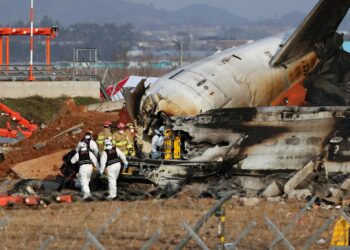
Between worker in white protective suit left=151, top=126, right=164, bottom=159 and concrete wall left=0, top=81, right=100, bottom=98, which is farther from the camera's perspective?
concrete wall left=0, top=81, right=100, bottom=98

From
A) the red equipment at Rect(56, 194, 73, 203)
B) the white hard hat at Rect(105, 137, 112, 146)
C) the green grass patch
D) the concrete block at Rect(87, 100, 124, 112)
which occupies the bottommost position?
the green grass patch

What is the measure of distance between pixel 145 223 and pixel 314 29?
467 inches

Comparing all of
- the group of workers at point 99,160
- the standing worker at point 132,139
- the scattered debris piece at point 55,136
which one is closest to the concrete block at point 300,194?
the group of workers at point 99,160

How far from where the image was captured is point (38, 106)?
54.7 m

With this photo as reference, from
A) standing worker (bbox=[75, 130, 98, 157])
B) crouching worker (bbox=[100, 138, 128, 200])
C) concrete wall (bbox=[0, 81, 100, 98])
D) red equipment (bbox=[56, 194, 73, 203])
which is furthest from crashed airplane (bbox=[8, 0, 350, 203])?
concrete wall (bbox=[0, 81, 100, 98])

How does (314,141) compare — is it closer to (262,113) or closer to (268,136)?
(268,136)

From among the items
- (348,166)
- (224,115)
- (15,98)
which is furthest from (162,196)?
(15,98)

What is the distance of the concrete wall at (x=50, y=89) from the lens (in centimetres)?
5593

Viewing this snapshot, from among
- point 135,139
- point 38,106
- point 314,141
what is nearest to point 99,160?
point 135,139

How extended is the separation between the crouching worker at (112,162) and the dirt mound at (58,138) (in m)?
5.52

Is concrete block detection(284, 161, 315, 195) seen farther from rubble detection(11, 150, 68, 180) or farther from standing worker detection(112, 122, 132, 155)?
rubble detection(11, 150, 68, 180)

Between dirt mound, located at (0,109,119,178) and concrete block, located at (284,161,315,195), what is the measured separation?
366 inches

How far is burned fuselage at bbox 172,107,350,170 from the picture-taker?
2456 centimetres

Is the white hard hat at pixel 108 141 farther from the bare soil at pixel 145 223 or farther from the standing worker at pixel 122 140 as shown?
the bare soil at pixel 145 223
